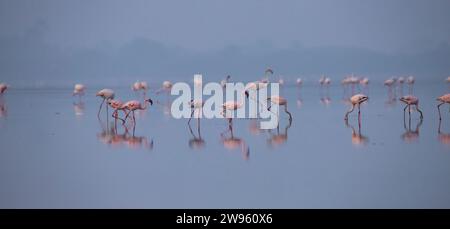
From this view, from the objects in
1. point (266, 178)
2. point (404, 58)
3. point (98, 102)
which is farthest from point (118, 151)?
point (404, 58)

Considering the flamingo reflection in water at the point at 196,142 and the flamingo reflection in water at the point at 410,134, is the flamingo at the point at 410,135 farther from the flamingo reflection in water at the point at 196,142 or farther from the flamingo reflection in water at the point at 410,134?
the flamingo reflection in water at the point at 196,142

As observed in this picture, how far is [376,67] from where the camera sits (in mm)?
49000

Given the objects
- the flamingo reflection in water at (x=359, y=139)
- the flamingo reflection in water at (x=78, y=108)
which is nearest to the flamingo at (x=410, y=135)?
the flamingo reflection in water at (x=359, y=139)

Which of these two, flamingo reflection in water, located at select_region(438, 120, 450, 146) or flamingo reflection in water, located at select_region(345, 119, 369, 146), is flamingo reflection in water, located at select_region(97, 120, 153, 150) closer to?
flamingo reflection in water, located at select_region(345, 119, 369, 146)

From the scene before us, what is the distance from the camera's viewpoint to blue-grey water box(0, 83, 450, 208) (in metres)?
5.77

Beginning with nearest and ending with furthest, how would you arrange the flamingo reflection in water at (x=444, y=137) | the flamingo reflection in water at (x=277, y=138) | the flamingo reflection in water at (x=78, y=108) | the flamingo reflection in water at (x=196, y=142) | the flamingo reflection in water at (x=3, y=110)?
the flamingo reflection in water at (x=444, y=137)
the flamingo reflection in water at (x=196, y=142)
the flamingo reflection in water at (x=277, y=138)
the flamingo reflection in water at (x=3, y=110)
the flamingo reflection in water at (x=78, y=108)

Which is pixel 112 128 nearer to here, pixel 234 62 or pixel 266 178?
pixel 266 178

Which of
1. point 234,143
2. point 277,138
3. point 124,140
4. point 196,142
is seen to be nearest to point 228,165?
point 234,143

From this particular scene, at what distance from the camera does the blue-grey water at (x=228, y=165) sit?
577cm

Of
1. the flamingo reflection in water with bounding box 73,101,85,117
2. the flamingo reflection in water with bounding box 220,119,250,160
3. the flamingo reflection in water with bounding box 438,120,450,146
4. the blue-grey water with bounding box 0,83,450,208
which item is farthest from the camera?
the flamingo reflection in water with bounding box 73,101,85,117

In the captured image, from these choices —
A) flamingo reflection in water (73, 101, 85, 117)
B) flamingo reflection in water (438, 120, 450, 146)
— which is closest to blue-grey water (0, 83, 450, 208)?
flamingo reflection in water (438, 120, 450, 146)

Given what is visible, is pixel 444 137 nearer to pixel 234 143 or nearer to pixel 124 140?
pixel 234 143

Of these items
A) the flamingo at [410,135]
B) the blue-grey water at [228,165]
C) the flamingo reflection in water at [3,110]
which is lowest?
the blue-grey water at [228,165]
